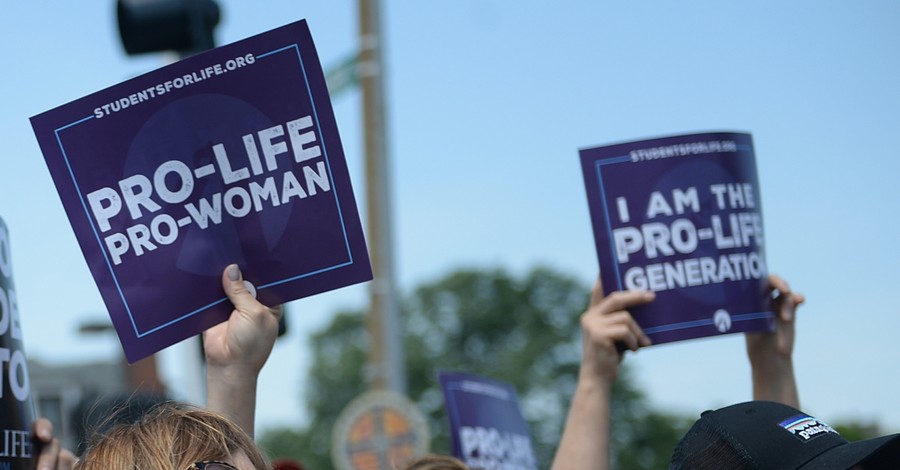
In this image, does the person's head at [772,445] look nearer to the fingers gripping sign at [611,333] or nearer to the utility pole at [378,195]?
the fingers gripping sign at [611,333]

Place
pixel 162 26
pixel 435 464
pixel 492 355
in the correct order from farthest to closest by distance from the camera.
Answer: pixel 492 355 → pixel 162 26 → pixel 435 464

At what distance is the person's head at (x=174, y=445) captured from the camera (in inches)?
81.2

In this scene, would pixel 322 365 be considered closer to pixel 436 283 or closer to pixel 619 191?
pixel 436 283

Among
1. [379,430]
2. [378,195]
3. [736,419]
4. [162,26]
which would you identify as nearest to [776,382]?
[736,419]

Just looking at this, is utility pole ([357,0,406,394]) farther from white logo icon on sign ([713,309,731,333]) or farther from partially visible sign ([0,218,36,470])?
partially visible sign ([0,218,36,470])

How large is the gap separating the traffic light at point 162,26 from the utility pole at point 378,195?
7.40 meters

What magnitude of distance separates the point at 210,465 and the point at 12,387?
2.96 ft

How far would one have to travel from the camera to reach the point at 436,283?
2126 inches

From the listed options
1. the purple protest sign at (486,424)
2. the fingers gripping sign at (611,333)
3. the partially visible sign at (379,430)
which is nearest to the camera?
the fingers gripping sign at (611,333)

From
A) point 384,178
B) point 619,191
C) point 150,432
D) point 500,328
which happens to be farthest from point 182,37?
point 500,328

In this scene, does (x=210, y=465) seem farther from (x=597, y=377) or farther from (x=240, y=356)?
(x=597, y=377)

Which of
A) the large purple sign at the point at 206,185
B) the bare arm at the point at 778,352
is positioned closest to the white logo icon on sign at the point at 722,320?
the bare arm at the point at 778,352

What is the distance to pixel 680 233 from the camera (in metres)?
3.53

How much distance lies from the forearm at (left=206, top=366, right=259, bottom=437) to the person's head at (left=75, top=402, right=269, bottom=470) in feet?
1.49
